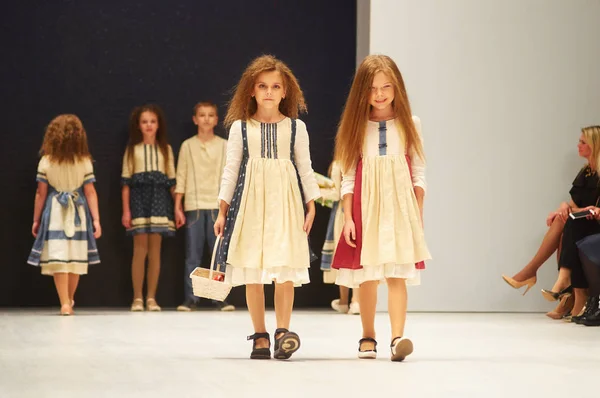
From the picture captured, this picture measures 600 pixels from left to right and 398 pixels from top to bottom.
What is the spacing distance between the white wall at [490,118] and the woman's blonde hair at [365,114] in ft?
10.1

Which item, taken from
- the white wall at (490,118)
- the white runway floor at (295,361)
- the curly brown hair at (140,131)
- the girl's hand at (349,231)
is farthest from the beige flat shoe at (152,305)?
the girl's hand at (349,231)

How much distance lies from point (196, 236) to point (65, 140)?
134 cm

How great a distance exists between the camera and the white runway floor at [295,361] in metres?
3.36

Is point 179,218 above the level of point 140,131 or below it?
below

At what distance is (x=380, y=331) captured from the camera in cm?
586

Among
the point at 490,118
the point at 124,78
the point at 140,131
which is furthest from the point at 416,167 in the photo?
the point at 124,78

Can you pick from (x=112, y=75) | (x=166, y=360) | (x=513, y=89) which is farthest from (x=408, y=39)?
(x=166, y=360)

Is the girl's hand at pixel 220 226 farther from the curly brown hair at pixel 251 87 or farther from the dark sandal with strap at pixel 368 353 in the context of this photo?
the dark sandal with strap at pixel 368 353

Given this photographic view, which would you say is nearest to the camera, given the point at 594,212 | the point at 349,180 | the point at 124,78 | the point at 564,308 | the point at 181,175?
the point at 349,180

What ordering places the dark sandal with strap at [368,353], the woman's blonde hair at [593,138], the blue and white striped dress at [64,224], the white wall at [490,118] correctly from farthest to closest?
1. the white wall at [490,118]
2. the blue and white striped dress at [64,224]
3. the woman's blonde hair at [593,138]
4. the dark sandal with strap at [368,353]

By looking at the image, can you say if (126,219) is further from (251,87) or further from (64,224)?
(251,87)

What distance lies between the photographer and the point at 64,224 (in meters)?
7.52

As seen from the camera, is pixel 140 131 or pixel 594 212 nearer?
pixel 594 212

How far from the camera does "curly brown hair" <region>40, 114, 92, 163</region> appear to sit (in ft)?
24.6
